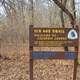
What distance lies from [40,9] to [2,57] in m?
9.76

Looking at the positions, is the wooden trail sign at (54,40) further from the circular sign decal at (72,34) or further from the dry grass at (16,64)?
the dry grass at (16,64)

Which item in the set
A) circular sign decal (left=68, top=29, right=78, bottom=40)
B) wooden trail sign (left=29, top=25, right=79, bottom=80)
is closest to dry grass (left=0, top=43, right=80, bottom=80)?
wooden trail sign (left=29, top=25, right=79, bottom=80)

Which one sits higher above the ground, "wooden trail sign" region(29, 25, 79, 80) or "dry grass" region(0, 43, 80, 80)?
"wooden trail sign" region(29, 25, 79, 80)

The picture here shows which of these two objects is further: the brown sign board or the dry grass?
the dry grass

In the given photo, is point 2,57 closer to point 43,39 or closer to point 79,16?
point 43,39

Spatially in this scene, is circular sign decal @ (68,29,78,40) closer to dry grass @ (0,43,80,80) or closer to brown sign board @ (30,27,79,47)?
brown sign board @ (30,27,79,47)

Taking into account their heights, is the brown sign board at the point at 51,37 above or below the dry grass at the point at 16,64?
above

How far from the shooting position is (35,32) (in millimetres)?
7289

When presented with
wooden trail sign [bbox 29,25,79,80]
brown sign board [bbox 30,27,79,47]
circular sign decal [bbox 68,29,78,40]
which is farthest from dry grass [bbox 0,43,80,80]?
circular sign decal [bbox 68,29,78,40]

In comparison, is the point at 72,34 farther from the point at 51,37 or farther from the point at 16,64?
the point at 16,64

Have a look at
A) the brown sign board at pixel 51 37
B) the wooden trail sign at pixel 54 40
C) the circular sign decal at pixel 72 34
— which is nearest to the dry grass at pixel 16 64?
the wooden trail sign at pixel 54 40

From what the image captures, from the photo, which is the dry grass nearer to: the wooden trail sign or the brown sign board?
the wooden trail sign

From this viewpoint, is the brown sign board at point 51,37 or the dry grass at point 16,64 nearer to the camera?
the brown sign board at point 51,37

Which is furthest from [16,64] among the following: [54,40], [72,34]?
[72,34]
